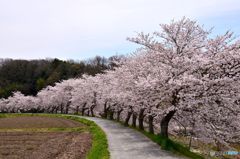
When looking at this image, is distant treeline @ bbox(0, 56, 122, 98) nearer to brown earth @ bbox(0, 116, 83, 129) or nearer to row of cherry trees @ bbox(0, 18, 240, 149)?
brown earth @ bbox(0, 116, 83, 129)

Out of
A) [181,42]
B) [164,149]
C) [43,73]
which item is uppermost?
[43,73]

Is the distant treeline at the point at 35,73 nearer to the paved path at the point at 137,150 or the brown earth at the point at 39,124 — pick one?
the brown earth at the point at 39,124

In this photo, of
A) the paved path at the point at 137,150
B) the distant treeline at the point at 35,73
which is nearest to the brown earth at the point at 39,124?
the paved path at the point at 137,150

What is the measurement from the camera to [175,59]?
18.8 metres

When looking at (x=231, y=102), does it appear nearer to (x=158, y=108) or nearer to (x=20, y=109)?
(x=158, y=108)

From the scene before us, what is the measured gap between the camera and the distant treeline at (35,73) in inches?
3890

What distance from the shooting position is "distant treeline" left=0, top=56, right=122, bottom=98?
98812mm

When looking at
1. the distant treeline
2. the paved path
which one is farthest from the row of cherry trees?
the distant treeline

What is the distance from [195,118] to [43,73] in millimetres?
91282

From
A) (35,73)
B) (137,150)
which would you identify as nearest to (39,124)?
(137,150)

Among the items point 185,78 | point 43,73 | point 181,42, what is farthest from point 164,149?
point 43,73

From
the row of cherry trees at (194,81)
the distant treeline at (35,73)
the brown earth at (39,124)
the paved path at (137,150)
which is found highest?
the distant treeline at (35,73)

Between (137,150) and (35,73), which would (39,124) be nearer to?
(137,150)

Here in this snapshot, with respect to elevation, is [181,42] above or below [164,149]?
above
